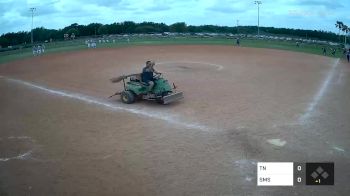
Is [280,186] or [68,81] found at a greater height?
[68,81]

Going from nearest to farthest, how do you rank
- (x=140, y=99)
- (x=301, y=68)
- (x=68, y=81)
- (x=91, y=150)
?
(x=91, y=150)
(x=140, y=99)
(x=68, y=81)
(x=301, y=68)

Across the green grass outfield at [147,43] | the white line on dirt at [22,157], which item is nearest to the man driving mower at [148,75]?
the white line on dirt at [22,157]

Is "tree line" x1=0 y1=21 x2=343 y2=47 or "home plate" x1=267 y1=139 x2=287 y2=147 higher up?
"tree line" x1=0 y1=21 x2=343 y2=47

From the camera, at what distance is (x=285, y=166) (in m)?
7.89

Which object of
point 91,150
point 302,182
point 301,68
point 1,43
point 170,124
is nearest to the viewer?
point 302,182

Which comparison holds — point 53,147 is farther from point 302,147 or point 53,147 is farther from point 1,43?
point 1,43

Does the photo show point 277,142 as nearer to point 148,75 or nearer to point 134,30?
point 148,75

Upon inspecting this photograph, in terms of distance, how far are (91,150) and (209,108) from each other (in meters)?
5.43

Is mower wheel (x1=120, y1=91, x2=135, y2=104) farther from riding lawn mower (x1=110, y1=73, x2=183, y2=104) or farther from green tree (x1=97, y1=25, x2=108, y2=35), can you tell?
green tree (x1=97, y1=25, x2=108, y2=35)

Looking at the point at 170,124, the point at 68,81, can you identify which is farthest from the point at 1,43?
the point at 170,124

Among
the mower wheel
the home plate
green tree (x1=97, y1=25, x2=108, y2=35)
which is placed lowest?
the home plate
